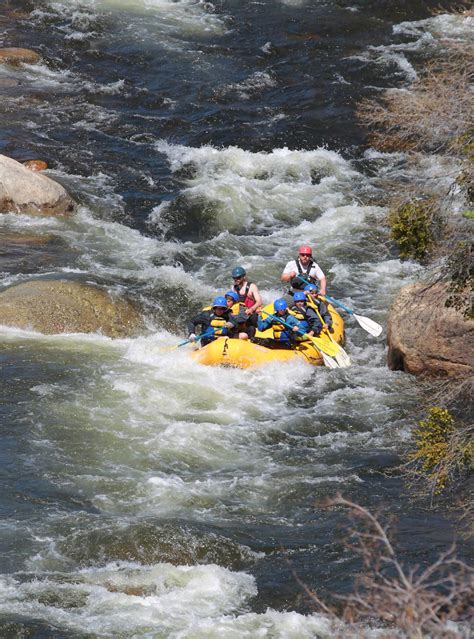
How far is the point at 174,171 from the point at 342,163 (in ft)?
9.54

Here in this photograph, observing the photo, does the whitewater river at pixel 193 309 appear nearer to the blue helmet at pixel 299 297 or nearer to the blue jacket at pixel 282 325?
the blue jacket at pixel 282 325

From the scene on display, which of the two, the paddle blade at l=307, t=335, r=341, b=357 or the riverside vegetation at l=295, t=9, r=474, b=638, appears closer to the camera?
the riverside vegetation at l=295, t=9, r=474, b=638

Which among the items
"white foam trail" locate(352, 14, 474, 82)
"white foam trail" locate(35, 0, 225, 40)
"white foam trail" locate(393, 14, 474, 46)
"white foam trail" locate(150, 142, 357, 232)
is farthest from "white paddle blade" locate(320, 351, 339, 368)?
"white foam trail" locate(35, 0, 225, 40)

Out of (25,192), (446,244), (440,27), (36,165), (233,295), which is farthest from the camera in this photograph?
(440,27)

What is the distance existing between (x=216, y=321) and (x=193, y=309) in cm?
130

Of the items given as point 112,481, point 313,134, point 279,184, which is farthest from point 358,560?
point 313,134

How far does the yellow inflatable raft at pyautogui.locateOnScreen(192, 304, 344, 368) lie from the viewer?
13.5 meters

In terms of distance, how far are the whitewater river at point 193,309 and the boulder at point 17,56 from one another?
0.39m

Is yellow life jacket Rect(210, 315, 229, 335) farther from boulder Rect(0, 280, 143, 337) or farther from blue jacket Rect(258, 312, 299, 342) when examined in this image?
boulder Rect(0, 280, 143, 337)

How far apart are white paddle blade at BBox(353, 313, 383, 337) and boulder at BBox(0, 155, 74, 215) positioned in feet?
17.5

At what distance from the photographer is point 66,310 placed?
1432 centimetres

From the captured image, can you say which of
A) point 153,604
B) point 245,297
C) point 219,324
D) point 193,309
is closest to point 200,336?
point 219,324

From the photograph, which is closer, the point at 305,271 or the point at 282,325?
the point at 282,325

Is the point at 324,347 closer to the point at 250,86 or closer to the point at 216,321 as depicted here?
the point at 216,321
